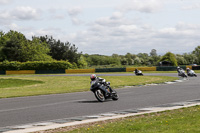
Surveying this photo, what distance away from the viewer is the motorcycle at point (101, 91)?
14414 millimetres

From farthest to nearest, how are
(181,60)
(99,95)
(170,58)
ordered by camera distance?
(181,60)
(170,58)
(99,95)

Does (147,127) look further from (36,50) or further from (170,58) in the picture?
(170,58)

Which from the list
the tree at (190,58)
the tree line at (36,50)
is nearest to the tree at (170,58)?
the tree line at (36,50)

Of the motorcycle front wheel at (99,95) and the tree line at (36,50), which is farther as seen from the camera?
the tree line at (36,50)

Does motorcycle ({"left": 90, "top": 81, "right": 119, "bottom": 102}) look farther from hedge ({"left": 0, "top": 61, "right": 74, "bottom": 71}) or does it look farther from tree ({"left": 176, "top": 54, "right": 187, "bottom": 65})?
tree ({"left": 176, "top": 54, "right": 187, "bottom": 65})

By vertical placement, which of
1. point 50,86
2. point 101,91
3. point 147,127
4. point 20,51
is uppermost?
point 20,51

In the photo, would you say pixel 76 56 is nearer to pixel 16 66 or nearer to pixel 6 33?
pixel 6 33

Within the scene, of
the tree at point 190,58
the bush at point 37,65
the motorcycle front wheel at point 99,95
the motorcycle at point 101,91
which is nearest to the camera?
the motorcycle at point 101,91

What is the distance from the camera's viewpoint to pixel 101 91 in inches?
582

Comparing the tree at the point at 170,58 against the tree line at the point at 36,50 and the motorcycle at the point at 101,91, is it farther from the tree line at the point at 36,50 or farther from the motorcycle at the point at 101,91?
the motorcycle at the point at 101,91

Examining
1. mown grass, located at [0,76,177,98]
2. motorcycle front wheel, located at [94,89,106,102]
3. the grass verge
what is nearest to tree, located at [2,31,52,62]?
mown grass, located at [0,76,177,98]

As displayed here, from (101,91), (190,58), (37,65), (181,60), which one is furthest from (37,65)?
(190,58)

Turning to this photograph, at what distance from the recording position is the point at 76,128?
8398 mm

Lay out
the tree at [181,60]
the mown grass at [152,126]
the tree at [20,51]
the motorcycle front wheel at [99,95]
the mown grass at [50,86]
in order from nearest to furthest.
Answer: the mown grass at [152,126] → the motorcycle front wheel at [99,95] → the mown grass at [50,86] → the tree at [20,51] → the tree at [181,60]
